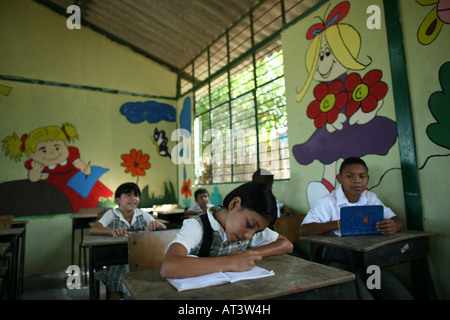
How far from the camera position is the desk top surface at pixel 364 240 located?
1.61 metres

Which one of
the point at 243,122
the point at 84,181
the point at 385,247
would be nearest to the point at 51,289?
the point at 84,181

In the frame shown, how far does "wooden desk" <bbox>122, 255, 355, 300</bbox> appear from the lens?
0.85 metres

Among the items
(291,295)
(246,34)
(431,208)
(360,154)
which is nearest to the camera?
(291,295)

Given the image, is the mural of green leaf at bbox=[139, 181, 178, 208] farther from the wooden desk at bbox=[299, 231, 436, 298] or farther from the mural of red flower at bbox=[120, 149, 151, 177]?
the wooden desk at bbox=[299, 231, 436, 298]

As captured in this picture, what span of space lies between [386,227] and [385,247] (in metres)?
0.20

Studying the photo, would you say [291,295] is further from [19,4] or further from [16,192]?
[19,4]

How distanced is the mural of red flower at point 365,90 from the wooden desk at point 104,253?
2.27 m

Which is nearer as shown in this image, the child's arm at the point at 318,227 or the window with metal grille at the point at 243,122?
the child's arm at the point at 318,227

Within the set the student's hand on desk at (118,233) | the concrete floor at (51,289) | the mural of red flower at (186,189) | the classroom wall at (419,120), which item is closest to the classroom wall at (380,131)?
the classroom wall at (419,120)

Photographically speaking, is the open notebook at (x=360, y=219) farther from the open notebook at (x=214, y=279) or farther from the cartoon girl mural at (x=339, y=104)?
the open notebook at (x=214, y=279)

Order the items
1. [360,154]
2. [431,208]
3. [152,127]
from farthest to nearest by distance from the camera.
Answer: [152,127]
[360,154]
[431,208]

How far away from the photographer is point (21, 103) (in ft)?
15.4
